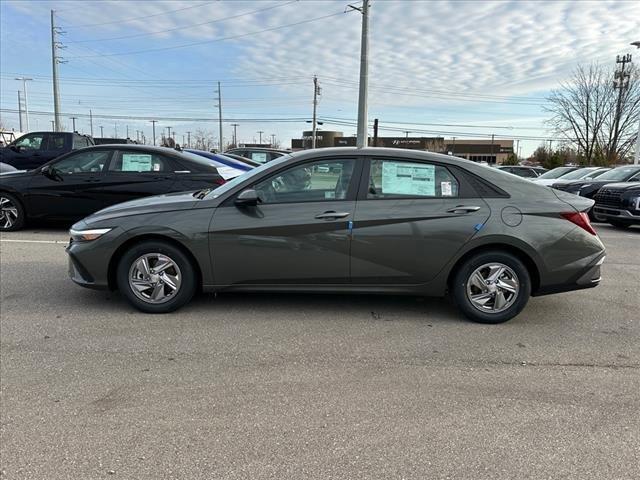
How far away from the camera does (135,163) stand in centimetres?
855

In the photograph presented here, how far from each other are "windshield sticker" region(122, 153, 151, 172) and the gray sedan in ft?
14.1

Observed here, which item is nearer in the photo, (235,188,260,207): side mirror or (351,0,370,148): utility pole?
(235,188,260,207): side mirror

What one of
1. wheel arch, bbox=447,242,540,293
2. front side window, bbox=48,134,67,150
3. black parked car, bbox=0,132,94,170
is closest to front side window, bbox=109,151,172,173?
wheel arch, bbox=447,242,540,293

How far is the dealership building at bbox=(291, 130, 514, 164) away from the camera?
75381mm

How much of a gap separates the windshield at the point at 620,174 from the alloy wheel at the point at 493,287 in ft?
33.9

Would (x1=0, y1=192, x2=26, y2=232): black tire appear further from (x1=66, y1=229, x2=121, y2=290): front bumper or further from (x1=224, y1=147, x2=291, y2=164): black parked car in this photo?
(x1=224, y1=147, x2=291, y2=164): black parked car

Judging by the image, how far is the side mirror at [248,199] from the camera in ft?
14.1

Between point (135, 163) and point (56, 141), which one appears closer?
point (135, 163)

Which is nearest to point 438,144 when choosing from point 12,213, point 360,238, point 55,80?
point 55,80

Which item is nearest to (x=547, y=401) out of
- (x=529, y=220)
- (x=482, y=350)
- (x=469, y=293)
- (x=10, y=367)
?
(x=482, y=350)

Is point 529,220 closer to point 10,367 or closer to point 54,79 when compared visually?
point 10,367

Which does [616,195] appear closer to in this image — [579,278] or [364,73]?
[579,278]

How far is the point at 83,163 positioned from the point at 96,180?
406 mm

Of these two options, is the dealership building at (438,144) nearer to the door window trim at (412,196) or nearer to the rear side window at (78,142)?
the rear side window at (78,142)
